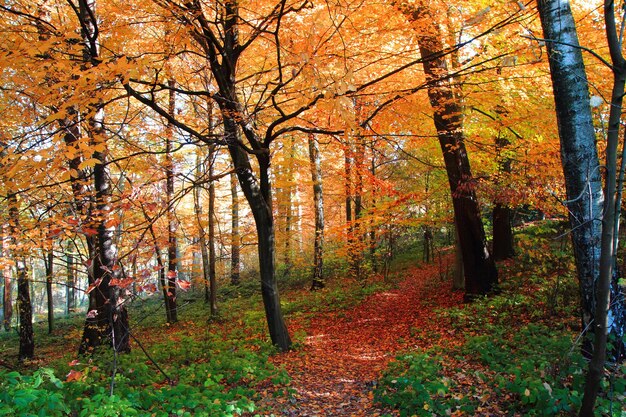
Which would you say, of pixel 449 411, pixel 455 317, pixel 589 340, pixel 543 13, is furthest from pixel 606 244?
pixel 455 317

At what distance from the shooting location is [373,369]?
5828 mm

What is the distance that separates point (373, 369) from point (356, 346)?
5.39 ft

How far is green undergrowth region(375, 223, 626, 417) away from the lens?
3.15 metres

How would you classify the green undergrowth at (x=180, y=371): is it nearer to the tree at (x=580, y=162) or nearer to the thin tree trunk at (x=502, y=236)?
the tree at (x=580, y=162)

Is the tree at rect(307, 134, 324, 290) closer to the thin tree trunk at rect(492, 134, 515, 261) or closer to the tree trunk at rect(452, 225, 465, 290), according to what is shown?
the tree trunk at rect(452, 225, 465, 290)

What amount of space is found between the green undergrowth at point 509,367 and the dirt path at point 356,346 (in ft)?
1.80

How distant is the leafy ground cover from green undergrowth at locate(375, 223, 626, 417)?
0.02 metres

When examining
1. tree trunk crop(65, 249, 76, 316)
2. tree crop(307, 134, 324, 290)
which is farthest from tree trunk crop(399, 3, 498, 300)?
tree trunk crop(65, 249, 76, 316)

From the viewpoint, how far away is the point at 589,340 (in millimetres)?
3361

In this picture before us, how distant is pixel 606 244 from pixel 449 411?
2.30m

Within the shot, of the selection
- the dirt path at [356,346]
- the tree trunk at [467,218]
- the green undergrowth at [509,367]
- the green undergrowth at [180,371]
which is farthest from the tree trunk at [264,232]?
the tree trunk at [467,218]

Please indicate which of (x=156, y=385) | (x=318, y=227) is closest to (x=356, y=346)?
(x=156, y=385)

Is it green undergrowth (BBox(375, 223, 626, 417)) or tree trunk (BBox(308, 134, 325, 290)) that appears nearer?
green undergrowth (BBox(375, 223, 626, 417))

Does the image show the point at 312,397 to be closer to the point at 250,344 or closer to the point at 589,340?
the point at 250,344
